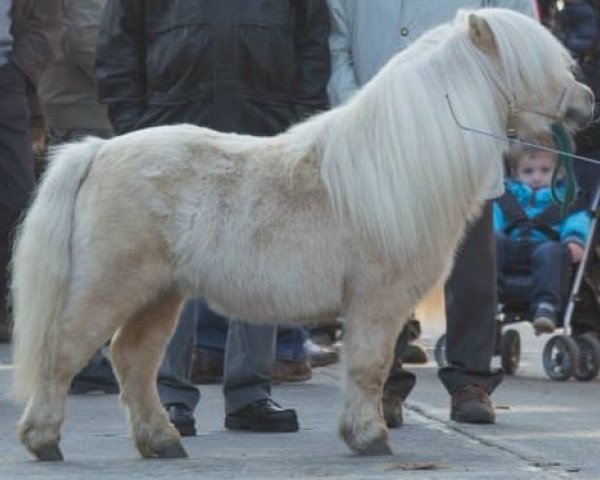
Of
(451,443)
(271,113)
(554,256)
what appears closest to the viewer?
(451,443)

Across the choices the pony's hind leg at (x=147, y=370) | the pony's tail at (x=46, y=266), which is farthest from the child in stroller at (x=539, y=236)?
the pony's tail at (x=46, y=266)

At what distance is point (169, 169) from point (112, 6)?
1404mm

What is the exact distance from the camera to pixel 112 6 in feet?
27.1

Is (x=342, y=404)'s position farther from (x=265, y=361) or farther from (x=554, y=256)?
(x=554, y=256)

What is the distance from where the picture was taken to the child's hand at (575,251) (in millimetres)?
10836

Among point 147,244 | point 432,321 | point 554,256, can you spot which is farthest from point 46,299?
point 432,321

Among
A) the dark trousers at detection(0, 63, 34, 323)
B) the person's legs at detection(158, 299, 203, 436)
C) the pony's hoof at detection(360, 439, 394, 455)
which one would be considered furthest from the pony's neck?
the dark trousers at detection(0, 63, 34, 323)

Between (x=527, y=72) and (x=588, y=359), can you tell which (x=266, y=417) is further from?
(x=588, y=359)

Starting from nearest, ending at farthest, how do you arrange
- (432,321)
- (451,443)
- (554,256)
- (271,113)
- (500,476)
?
(500,476)
(451,443)
(271,113)
(554,256)
(432,321)

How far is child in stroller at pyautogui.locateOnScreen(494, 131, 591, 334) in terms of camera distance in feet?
35.1

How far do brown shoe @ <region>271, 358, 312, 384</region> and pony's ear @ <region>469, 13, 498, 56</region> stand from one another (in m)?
3.07

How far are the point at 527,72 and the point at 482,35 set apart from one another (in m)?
0.21

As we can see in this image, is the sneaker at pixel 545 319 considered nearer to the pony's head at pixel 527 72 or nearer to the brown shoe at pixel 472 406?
the brown shoe at pixel 472 406

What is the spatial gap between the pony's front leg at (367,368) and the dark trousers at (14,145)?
306cm
